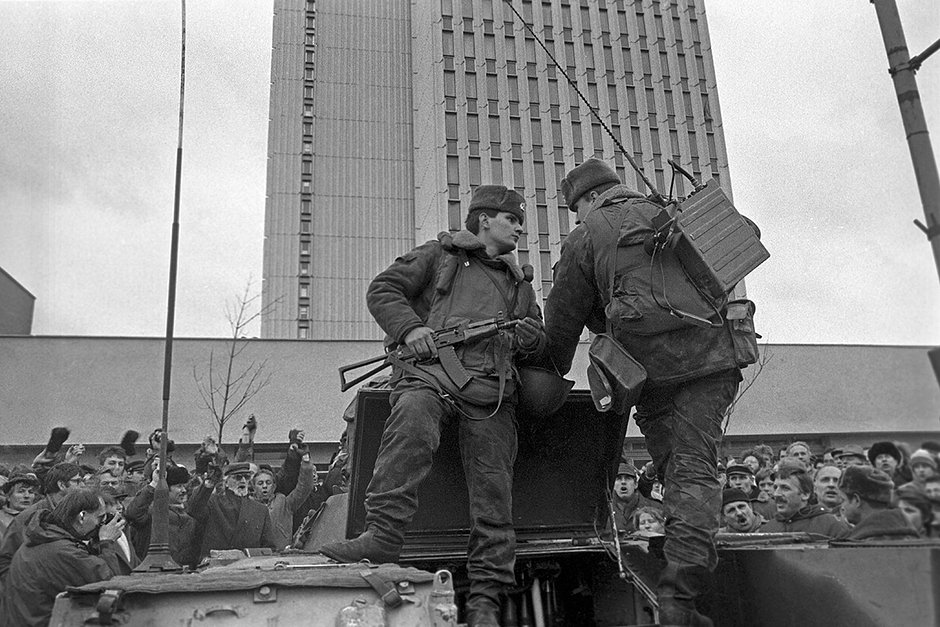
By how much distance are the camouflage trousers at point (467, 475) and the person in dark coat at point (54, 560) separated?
2553mm

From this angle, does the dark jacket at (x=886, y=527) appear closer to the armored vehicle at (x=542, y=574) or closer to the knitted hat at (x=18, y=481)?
the armored vehicle at (x=542, y=574)

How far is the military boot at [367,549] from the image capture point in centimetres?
294

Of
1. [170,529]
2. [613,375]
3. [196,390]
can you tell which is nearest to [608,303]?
[613,375]

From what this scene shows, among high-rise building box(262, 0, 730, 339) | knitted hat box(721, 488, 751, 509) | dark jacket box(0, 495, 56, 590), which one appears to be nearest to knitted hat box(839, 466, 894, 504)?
knitted hat box(721, 488, 751, 509)

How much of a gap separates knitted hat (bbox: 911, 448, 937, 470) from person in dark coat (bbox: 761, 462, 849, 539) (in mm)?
3101

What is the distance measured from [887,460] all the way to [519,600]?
2027 millimetres

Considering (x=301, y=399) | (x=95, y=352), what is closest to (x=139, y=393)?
(x=95, y=352)

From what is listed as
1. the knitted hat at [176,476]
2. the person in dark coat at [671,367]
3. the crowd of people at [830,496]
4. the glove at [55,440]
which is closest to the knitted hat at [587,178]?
the person in dark coat at [671,367]

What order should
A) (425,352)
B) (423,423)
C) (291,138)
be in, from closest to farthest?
(423,423)
(425,352)
(291,138)

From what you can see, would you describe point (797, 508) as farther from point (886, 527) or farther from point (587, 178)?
point (886, 527)

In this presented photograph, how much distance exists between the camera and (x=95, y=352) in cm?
1936

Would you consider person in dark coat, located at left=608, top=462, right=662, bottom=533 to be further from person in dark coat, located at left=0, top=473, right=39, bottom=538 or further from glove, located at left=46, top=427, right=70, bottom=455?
glove, located at left=46, top=427, right=70, bottom=455

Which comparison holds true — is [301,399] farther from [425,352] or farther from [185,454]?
[425,352]

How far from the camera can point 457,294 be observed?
12.0ft
